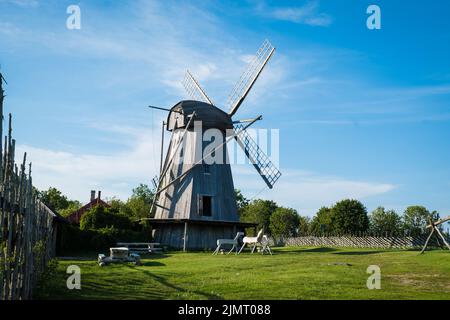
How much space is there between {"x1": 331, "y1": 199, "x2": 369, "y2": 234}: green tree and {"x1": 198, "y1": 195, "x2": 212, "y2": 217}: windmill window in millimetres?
41882

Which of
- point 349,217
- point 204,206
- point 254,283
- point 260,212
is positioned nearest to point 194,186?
point 204,206

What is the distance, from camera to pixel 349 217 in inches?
2790

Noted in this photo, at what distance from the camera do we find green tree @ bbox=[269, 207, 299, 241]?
8463cm

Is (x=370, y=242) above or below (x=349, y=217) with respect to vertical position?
below

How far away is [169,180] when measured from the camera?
111 ft

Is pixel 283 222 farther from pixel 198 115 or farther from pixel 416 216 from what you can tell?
pixel 198 115

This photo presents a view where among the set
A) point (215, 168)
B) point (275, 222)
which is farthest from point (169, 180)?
point (275, 222)

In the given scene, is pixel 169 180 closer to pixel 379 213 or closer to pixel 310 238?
pixel 310 238

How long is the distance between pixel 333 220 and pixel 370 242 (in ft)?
82.4

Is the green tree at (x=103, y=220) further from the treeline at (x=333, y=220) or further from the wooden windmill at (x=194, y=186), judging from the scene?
the treeline at (x=333, y=220)

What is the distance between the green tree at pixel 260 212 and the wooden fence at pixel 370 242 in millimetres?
25166

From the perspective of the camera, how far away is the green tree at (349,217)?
70.4 metres

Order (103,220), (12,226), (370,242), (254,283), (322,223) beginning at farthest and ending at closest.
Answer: (322,223), (370,242), (103,220), (254,283), (12,226)
